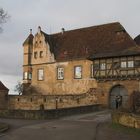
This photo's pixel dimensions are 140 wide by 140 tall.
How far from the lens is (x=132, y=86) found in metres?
36.3

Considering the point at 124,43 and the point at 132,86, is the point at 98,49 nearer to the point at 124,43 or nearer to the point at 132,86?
the point at 124,43

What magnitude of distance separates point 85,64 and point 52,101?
6328mm

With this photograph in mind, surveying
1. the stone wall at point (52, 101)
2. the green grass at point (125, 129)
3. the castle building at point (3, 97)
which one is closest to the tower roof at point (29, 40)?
the castle building at point (3, 97)

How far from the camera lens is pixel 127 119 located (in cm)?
2145

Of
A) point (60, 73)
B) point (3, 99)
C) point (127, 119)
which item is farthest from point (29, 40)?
point (127, 119)

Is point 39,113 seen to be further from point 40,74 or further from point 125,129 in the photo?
point 40,74

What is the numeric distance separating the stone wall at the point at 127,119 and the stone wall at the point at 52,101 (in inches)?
584

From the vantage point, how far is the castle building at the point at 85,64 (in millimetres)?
37062

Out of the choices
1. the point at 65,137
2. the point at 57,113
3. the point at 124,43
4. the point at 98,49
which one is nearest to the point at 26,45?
the point at 98,49

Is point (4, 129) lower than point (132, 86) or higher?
lower

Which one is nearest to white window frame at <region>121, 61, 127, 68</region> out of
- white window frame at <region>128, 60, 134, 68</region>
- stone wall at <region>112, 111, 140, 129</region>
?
white window frame at <region>128, 60, 134, 68</region>

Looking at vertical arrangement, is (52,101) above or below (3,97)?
below

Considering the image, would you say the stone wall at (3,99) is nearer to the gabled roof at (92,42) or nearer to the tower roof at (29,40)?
the gabled roof at (92,42)

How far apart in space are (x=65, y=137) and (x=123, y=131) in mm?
3571
